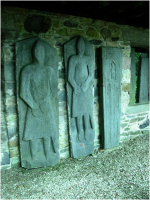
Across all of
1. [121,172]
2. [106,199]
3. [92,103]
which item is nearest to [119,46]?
[92,103]

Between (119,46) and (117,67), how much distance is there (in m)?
0.47

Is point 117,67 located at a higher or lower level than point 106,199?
higher

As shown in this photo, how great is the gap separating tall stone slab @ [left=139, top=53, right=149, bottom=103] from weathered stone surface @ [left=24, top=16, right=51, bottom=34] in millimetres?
2564

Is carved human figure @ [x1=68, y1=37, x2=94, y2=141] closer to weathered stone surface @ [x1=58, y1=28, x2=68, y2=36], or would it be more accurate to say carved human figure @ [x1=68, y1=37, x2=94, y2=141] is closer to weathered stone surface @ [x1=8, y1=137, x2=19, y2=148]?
weathered stone surface @ [x1=58, y1=28, x2=68, y2=36]

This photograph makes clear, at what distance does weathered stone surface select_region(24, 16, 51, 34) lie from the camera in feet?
8.84

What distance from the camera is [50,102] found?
288cm

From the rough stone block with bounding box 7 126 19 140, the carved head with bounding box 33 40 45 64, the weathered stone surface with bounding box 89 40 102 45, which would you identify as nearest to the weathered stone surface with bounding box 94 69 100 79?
the weathered stone surface with bounding box 89 40 102 45

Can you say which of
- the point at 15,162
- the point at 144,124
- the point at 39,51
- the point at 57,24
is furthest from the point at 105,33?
the point at 15,162

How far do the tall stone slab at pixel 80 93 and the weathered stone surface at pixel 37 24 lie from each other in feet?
1.42

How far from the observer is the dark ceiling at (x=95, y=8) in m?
2.64

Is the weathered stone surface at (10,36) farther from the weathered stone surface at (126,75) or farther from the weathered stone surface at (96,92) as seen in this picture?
the weathered stone surface at (126,75)

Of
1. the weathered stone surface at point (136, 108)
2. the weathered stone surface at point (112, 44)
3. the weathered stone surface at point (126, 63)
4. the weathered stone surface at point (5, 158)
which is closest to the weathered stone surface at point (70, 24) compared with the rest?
the weathered stone surface at point (112, 44)

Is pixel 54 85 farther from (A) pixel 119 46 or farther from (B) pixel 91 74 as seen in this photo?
(A) pixel 119 46

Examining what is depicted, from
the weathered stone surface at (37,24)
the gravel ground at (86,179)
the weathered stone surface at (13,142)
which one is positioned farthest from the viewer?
the weathered stone surface at (13,142)
